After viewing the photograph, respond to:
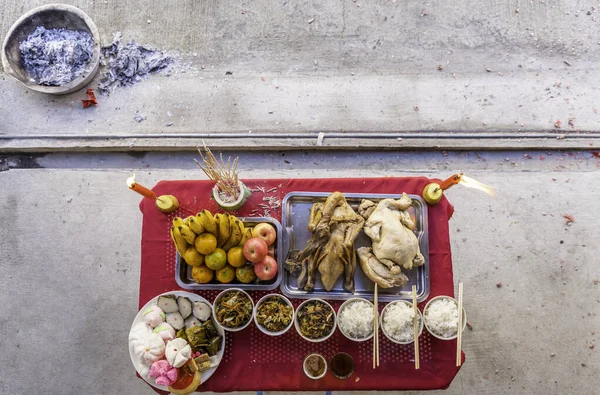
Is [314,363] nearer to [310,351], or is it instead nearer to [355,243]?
[310,351]

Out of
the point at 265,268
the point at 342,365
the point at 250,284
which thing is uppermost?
the point at 265,268

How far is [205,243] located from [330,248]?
0.78 meters

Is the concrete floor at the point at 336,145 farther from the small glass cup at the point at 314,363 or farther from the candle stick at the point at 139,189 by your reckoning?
the small glass cup at the point at 314,363

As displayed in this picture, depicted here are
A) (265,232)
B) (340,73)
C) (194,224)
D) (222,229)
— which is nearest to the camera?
(194,224)

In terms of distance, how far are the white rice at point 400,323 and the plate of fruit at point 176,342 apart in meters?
1.04

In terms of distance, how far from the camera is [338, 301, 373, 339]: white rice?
251 cm

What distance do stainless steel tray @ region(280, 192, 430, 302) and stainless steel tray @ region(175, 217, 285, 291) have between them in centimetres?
5

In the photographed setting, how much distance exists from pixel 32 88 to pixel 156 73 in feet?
3.66


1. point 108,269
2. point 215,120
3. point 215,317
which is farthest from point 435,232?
point 108,269

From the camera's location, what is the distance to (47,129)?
13.0 feet

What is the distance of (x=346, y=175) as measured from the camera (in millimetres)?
3812

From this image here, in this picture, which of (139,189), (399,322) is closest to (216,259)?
(139,189)

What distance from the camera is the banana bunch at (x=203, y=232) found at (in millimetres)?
2270

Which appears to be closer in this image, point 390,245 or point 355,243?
point 390,245
